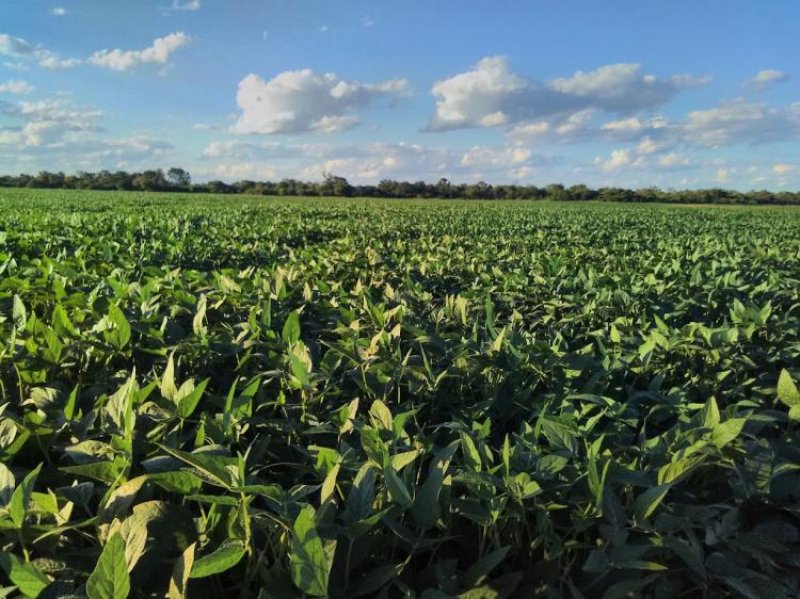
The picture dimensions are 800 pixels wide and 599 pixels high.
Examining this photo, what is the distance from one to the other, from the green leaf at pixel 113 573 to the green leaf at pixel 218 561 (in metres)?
0.11

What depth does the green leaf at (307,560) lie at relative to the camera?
3.02 ft

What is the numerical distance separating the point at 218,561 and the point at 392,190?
319ft

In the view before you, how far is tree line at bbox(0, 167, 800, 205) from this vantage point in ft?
285

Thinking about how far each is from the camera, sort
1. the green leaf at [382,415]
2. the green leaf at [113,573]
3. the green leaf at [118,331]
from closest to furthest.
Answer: the green leaf at [113,573] < the green leaf at [382,415] < the green leaf at [118,331]

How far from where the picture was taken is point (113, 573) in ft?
2.87

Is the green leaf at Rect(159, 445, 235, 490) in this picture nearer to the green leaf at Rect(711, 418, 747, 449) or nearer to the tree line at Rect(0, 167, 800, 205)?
the green leaf at Rect(711, 418, 747, 449)

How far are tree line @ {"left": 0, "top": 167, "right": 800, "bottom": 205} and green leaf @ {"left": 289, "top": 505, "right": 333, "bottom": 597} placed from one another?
90645 millimetres

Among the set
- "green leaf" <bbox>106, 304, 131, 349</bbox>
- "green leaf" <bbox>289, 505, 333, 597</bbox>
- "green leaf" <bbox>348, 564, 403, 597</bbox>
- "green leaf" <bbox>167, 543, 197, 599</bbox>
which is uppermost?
"green leaf" <bbox>106, 304, 131, 349</bbox>

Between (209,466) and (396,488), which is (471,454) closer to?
(396,488)

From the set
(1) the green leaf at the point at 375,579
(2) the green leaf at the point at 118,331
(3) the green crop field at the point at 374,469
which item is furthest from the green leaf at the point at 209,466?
(2) the green leaf at the point at 118,331

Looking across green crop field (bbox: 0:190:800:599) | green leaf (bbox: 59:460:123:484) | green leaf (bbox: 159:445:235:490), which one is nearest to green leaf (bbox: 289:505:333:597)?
green crop field (bbox: 0:190:800:599)

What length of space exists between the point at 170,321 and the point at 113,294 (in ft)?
3.21

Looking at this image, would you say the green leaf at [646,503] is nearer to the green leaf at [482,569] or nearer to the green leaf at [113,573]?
the green leaf at [482,569]

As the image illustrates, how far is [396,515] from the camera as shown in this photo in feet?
3.84
